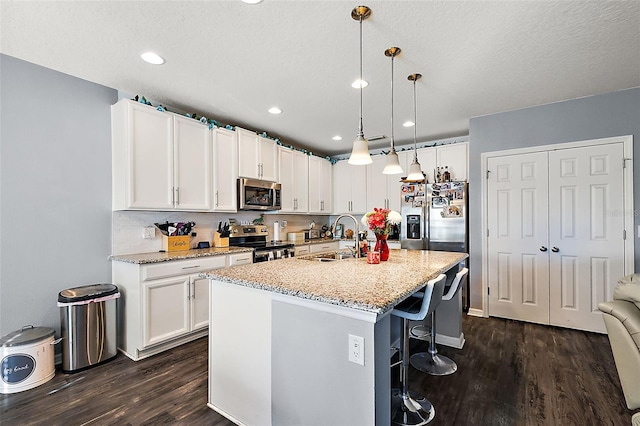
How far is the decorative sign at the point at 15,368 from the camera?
2.14 meters

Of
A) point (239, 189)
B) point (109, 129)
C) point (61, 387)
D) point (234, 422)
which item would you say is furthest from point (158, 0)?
point (61, 387)

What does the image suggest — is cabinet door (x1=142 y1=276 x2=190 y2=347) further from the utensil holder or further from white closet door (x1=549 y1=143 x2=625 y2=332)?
white closet door (x1=549 y1=143 x2=625 y2=332)

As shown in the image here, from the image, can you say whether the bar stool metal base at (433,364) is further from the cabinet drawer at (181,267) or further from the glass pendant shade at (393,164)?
the cabinet drawer at (181,267)

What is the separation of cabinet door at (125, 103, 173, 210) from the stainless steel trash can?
0.84 m

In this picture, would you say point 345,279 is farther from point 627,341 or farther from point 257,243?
point 257,243

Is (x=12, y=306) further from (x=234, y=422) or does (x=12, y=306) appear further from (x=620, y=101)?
(x=620, y=101)

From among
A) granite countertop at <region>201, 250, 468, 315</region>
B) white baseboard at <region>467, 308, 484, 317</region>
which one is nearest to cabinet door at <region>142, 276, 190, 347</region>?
granite countertop at <region>201, 250, 468, 315</region>

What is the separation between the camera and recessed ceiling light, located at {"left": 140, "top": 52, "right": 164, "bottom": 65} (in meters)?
2.28

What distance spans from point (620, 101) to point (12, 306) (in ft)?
19.5

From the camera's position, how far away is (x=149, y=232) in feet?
10.4

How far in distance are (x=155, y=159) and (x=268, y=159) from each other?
5.25 feet

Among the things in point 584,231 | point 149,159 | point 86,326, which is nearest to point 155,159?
point 149,159

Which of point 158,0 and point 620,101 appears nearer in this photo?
point 158,0

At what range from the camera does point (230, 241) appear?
3.88 metres
